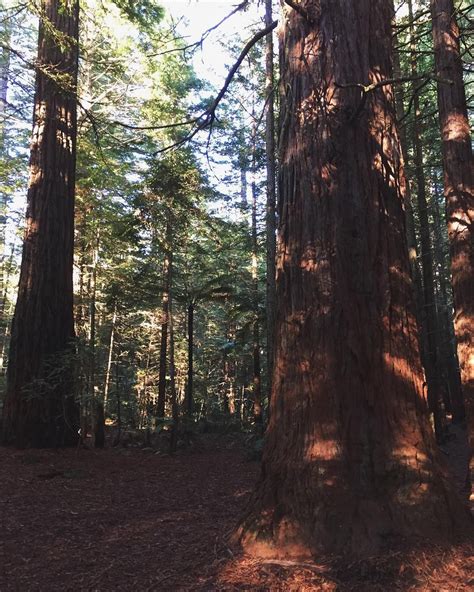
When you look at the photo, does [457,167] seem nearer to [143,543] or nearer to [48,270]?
[143,543]

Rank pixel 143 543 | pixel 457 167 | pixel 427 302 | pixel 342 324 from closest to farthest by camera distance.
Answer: pixel 342 324
pixel 143 543
pixel 457 167
pixel 427 302

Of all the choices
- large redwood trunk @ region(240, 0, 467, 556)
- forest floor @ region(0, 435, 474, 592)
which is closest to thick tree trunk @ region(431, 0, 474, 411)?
large redwood trunk @ region(240, 0, 467, 556)

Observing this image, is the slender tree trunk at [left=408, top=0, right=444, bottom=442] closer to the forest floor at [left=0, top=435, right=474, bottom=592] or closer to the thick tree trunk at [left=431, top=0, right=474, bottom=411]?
the thick tree trunk at [left=431, top=0, right=474, bottom=411]

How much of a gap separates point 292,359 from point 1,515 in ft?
11.1

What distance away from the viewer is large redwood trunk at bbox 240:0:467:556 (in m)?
2.82

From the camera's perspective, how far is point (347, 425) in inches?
116

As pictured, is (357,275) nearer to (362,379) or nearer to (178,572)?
(362,379)

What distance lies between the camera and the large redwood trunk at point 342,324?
111 inches

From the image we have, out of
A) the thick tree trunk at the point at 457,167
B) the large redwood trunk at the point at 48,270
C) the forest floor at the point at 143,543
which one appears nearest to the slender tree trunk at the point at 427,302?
the thick tree trunk at the point at 457,167

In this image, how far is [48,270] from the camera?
26.6 feet

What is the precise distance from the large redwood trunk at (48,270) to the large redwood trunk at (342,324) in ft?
16.4

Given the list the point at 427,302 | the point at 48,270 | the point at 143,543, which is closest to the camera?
the point at 143,543

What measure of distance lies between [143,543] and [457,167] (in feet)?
17.4

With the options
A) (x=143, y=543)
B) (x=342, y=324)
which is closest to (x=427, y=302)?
(x=342, y=324)
